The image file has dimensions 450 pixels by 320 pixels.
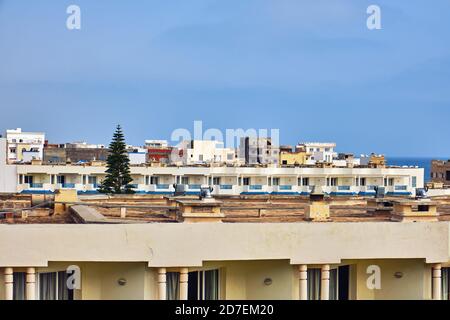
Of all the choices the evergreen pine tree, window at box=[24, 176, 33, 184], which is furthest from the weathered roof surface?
window at box=[24, 176, 33, 184]

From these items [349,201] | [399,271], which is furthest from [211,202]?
[349,201]

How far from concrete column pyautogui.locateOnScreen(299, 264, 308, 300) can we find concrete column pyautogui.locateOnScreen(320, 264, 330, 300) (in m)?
0.37

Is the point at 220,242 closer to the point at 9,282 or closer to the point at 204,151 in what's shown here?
the point at 9,282

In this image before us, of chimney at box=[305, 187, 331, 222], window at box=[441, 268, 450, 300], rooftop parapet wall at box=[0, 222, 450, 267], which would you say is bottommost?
window at box=[441, 268, 450, 300]

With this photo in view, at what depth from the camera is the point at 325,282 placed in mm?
16500

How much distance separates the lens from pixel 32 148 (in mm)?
97625

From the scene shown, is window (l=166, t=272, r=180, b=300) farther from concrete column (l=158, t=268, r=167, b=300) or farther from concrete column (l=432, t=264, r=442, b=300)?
concrete column (l=432, t=264, r=442, b=300)

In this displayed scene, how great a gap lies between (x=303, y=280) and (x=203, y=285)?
6.70ft

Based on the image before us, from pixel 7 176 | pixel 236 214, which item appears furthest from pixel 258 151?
pixel 236 214

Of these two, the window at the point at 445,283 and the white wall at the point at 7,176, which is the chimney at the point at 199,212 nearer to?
the window at the point at 445,283

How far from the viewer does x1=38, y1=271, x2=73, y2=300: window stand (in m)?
15.5

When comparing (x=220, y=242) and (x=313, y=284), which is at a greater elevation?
(x=220, y=242)
